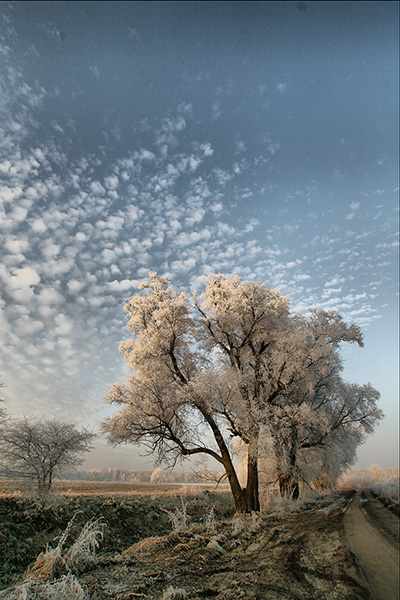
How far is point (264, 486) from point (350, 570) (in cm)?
1668

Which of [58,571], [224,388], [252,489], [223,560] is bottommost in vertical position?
[252,489]

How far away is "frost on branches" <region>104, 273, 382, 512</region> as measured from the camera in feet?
42.0

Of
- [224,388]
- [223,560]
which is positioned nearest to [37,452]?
[224,388]

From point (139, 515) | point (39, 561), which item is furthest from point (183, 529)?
point (139, 515)

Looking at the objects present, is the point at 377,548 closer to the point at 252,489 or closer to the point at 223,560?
the point at 223,560

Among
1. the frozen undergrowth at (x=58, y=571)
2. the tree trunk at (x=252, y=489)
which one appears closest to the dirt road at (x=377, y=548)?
the tree trunk at (x=252, y=489)

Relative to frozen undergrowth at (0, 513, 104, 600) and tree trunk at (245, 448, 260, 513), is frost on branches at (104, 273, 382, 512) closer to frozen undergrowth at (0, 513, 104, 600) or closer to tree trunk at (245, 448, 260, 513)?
tree trunk at (245, 448, 260, 513)

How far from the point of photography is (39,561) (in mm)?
5738

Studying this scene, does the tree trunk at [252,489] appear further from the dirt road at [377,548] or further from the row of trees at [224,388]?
the dirt road at [377,548]

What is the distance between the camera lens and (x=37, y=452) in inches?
650

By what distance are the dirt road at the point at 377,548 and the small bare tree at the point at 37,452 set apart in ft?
46.6

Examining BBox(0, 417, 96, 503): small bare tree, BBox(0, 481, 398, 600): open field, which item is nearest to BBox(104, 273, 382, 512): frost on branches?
BBox(0, 481, 398, 600): open field

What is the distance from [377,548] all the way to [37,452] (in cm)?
1625

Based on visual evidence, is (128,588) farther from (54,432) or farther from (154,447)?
(54,432)
